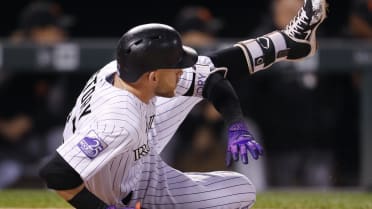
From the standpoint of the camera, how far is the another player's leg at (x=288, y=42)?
13.5ft

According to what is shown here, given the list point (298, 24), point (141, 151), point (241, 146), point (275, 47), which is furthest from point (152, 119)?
point (298, 24)

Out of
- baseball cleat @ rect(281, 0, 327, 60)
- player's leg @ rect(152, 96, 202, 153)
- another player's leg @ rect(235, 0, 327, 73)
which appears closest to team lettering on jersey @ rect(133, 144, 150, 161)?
player's leg @ rect(152, 96, 202, 153)

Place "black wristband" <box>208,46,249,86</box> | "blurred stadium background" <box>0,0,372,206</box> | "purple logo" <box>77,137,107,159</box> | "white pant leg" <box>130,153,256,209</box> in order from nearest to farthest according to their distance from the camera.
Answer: "purple logo" <box>77,137,107,159</box> → "white pant leg" <box>130,153,256,209</box> → "black wristband" <box>208,46,249,86</box> → "blurred stadium background" <box>0,0,372,206</box>

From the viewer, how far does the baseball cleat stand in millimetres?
4137

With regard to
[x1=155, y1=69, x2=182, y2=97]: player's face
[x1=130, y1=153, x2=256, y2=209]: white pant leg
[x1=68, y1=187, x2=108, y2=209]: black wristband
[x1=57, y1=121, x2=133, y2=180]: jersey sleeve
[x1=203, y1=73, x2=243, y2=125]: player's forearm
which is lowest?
[x1=130, y1=153, x2=256, y2=209]: white pant leg

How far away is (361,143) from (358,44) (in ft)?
2.34

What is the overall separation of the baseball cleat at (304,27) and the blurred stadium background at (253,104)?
241 cm

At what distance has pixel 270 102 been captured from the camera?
23.0ft

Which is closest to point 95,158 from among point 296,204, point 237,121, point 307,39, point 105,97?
point 105,97

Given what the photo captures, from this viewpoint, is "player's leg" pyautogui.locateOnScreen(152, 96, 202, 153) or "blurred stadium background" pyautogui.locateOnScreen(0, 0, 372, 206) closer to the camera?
"player's leg" pyautogui.locateOnScreen(152, 96, 202, 153)

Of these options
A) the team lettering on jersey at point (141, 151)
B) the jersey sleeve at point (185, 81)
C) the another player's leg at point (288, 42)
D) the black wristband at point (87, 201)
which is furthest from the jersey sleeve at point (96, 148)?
the another player's leg at point (288, 42)

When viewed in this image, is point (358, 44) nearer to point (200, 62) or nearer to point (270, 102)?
point (270, 102)

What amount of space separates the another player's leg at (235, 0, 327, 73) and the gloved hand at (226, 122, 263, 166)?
25.6 inches

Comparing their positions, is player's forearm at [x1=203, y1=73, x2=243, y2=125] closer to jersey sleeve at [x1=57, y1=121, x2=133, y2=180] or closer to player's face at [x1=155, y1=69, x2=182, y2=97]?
player's face at [x1=155, y1=69, x2=182, y2=97]
